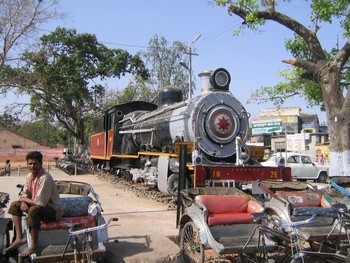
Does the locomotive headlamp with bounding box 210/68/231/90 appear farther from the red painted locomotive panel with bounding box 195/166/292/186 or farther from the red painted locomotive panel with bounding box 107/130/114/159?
the red painted locomotive panel with bounding box 107/130/114/159

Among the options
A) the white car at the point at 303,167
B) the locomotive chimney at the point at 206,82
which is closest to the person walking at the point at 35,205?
the locomotive chimney at the point at 206,82

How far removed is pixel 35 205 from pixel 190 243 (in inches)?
80.7

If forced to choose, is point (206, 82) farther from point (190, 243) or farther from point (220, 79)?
point (190, 243)

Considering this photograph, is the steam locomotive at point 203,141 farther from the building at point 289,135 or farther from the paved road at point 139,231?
the building at point 289,135

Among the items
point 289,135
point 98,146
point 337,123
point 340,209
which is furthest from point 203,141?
point 289,135

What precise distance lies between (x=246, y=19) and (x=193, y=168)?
201 inches

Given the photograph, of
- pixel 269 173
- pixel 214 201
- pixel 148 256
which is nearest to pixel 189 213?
pixel 214 201

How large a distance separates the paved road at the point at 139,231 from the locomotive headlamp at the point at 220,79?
3.19m

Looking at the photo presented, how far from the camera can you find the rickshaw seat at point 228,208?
5.56 metres

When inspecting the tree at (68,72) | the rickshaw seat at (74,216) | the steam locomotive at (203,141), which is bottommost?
the rickshaw seat at (74,216)

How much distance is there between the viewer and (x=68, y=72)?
1109 inches

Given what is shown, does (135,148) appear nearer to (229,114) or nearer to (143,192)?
(143,192)

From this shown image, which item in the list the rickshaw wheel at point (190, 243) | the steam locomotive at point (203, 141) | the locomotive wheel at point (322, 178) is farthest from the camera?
the locomotive wheel at point (322, 178)

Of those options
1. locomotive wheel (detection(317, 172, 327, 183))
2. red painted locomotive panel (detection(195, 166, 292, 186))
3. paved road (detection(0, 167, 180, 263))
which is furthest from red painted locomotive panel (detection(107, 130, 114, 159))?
locomotive wheel (detection(317, 172, 327, 183))
